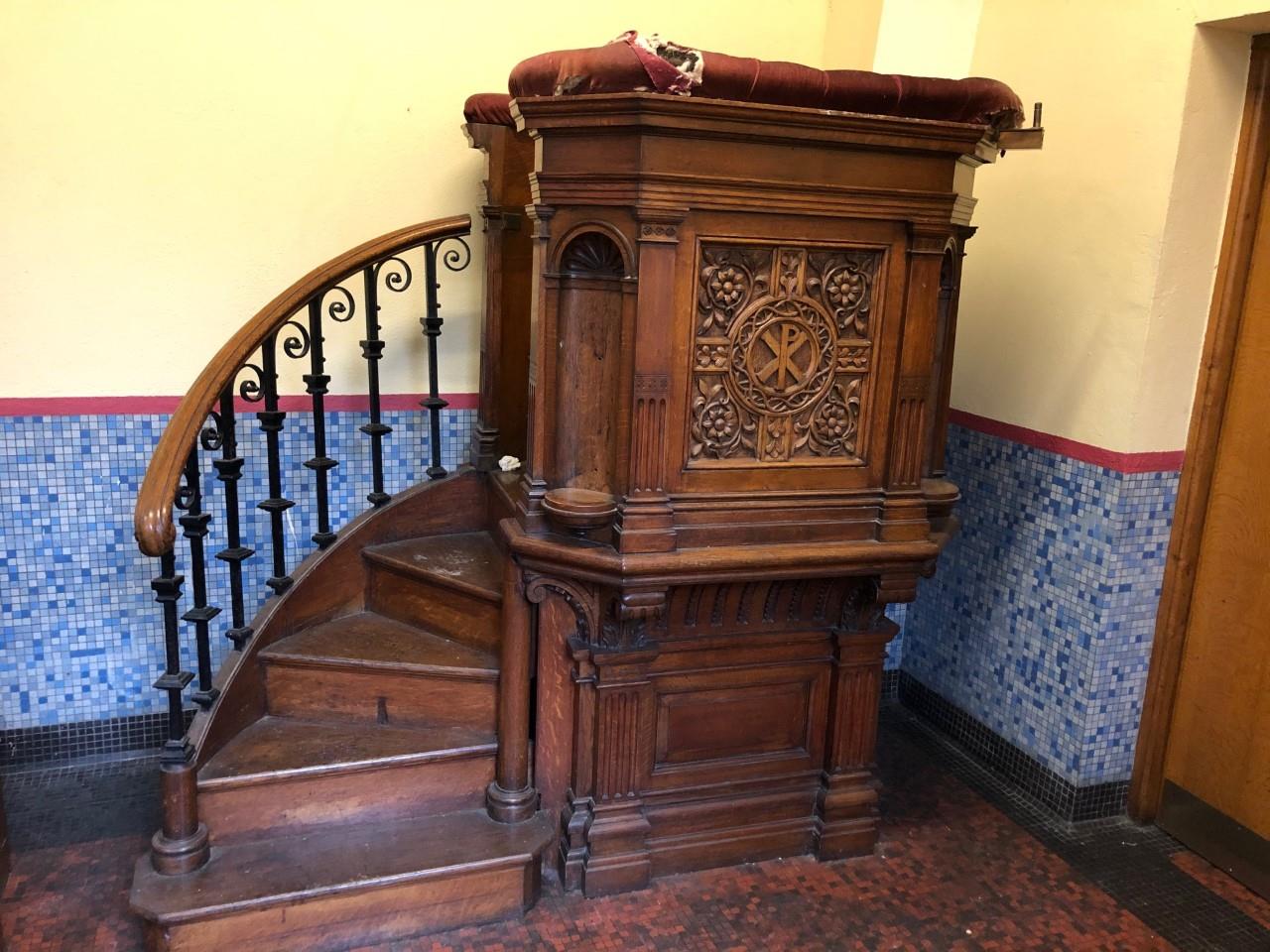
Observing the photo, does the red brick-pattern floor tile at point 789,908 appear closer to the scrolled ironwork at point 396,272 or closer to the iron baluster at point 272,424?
the iron baluster at point 272,424

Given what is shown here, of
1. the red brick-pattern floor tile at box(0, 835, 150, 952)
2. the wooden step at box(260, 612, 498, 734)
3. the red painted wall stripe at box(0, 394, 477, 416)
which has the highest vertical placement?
the red painted wall stripe at box(0, 394, 477, 416)

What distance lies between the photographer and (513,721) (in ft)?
8.37

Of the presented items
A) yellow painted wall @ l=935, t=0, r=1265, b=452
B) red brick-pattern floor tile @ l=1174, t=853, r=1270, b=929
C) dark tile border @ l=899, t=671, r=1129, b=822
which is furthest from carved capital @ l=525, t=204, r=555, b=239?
red brick-pattern floor tile @ l=1174, t=853, r=1270, b=929

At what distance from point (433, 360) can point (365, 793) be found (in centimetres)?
126

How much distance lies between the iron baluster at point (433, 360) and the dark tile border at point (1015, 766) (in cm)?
198

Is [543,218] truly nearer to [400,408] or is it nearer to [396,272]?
[396,272]

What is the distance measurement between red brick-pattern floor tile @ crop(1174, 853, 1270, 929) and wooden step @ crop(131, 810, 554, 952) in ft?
6.01

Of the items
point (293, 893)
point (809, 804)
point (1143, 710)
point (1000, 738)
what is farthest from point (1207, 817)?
point (293, 893)

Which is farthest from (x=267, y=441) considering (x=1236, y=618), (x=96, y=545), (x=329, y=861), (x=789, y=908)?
(x=1236, y=618)

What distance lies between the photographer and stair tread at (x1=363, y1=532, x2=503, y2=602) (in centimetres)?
276

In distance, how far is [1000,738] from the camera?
329 centimetres

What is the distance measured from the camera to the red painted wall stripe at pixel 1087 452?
9.15 feet

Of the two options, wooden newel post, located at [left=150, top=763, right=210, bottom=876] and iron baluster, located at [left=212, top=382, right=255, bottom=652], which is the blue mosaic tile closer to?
iron baluster, located at [left=212, top=382, right=255, bottom=652]

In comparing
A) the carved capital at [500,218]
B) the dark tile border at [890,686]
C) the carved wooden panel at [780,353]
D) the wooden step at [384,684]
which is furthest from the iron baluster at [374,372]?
the dark tile border at [890,686]
